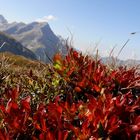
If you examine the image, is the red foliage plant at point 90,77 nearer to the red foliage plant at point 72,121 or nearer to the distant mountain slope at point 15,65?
the distant mountain slope at point 15,65

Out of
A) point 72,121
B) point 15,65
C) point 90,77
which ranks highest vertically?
point 90,77

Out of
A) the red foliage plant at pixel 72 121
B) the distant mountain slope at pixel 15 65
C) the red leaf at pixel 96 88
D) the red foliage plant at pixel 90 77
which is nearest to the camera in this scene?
the red foliage plant at pixel 72 121

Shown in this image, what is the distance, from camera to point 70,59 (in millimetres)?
4566

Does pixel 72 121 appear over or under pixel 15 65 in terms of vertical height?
over

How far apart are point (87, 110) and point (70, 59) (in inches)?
59.2

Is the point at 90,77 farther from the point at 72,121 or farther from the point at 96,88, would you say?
the point at 72,121

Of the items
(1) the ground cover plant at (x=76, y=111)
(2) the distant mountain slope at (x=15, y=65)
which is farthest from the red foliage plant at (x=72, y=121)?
(2) the distant mountain slope at (x=15, y=65)

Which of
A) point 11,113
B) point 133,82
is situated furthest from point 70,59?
point 11,113

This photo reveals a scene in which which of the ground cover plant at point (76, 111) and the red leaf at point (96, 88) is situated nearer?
the ground cover plant at point (76, 111)

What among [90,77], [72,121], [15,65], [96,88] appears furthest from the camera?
[15,65]

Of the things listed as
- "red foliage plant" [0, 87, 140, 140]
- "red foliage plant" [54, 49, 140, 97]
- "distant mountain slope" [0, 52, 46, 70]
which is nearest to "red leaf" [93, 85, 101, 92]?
"red foliage plant" [54, 49, 140, 97]

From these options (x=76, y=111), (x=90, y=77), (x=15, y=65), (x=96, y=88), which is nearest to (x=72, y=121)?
(x=76, y=111)

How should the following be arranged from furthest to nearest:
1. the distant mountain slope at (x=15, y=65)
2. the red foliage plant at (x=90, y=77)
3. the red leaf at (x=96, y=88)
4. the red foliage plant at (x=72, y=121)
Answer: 1. the distant mountain slope at (x=15, y=65)
2. the red foliage plant at (x=90, y=77)
3. the red leaf at (x=96, y=88)
4. the red foliage plant at (x=72, y=121)

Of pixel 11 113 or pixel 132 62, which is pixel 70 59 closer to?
pixel 132 62
